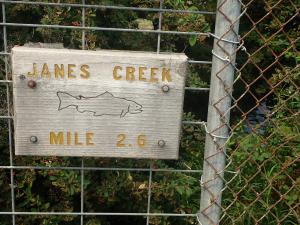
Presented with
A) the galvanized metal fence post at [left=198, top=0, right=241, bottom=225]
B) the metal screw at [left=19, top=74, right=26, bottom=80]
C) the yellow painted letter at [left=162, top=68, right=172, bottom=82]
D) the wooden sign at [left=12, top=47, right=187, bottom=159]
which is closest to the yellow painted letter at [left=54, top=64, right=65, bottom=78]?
the wooden sign at [left=12, top=47, right=187, bottom=159]

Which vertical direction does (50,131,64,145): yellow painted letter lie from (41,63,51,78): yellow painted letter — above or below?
below

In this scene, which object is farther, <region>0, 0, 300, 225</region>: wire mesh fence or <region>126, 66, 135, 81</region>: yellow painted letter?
<region>0, 0, 300, 225</region>: wire mesh fence

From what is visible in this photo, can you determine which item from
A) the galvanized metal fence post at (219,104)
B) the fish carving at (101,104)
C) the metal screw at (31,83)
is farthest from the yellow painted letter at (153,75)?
the metal screw at (31,83)

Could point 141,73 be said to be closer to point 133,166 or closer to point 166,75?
point 166,75

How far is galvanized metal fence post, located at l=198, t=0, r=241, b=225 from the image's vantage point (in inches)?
72.1

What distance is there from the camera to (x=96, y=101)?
188cm

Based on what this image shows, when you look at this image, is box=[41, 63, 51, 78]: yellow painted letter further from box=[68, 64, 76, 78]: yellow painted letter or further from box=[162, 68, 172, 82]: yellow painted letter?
box=[162, 68, 172, 82]: yellow painted letter

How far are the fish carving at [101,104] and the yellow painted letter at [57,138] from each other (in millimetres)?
99

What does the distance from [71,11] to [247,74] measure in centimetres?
183

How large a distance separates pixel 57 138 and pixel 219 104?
620 mm

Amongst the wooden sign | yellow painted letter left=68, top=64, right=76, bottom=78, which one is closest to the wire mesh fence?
the wooden sign

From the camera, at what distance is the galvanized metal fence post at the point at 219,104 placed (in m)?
1.83

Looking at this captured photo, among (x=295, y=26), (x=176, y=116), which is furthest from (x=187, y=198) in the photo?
Answer: (x=295, y=26)

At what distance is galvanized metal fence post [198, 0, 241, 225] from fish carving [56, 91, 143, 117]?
29cm
